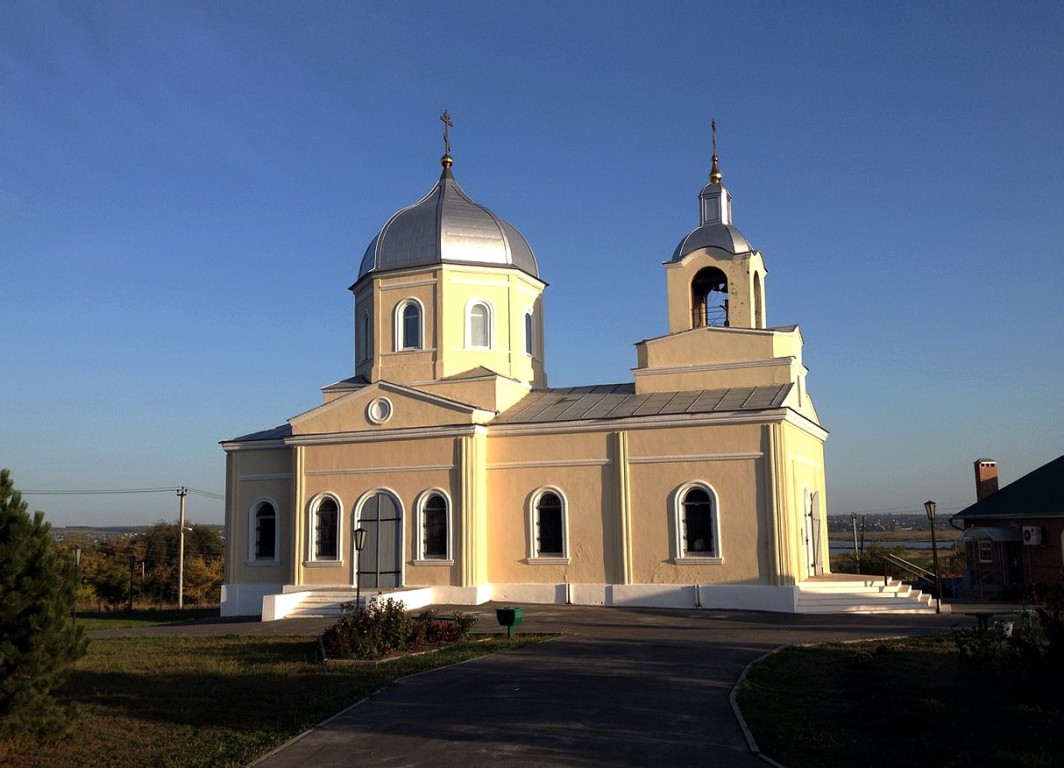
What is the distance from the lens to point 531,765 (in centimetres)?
859

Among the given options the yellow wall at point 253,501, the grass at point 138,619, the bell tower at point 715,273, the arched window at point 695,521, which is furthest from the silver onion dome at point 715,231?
the grass at point 138,619

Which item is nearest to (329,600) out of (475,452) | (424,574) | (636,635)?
(424,574)

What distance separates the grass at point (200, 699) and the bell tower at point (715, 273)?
11.2 m

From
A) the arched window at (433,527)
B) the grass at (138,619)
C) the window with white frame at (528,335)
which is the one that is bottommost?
the grass at (138,619)

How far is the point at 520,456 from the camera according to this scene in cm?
2391

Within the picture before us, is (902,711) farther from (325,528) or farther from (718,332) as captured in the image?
(325,528)

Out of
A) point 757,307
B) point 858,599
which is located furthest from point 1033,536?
point 757,307

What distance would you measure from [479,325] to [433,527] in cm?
598

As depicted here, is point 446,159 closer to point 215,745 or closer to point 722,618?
point 722,618

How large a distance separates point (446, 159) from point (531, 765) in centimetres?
2318

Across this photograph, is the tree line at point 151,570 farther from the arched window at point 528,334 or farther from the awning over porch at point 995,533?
the awning over porch at point 995,533

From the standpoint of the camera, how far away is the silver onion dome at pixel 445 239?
88.0 ft

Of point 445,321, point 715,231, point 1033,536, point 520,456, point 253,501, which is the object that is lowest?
point 1033,536

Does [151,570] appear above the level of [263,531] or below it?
below
